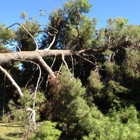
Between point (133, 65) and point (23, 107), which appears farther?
point (133, 65)

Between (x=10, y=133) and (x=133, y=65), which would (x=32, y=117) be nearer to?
(x=10, y=133)

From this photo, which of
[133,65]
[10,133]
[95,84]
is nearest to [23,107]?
[10,133]

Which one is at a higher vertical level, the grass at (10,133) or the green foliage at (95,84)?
the green foliage at (95,84)

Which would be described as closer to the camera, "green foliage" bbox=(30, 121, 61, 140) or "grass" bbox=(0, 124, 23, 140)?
"green foliage" bbox=(30, 121, 61, 140)

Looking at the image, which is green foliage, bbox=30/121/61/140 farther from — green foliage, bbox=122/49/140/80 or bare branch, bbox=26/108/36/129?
green foliage, bbox=122/49/140/80

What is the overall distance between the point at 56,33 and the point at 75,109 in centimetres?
534

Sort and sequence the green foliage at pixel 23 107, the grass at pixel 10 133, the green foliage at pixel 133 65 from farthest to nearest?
the green foliage at pixel 133 65 < the grass at pixel 10 133 < the green foliage at pixel 23 107

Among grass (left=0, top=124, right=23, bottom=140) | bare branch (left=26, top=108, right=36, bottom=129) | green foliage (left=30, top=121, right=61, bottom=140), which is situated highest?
bare branch (left=26, top=108, right=36, bottom=129)

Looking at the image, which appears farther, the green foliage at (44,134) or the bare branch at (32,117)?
the bare branch at (32,117)

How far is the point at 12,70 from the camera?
13102mm

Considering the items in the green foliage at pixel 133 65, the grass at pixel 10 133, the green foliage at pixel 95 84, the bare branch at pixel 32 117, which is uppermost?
the green foliage at pixel 133 65

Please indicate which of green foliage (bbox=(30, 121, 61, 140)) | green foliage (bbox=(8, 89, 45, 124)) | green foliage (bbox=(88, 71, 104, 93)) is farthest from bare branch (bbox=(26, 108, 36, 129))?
green foliage (bbox=(88, 71, 104, 93))

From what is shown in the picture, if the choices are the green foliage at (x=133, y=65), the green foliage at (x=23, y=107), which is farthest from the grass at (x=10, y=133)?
the green foliage at (x=133, y=65)

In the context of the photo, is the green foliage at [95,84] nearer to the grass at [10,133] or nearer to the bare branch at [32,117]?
the bare branch at [32,117]
